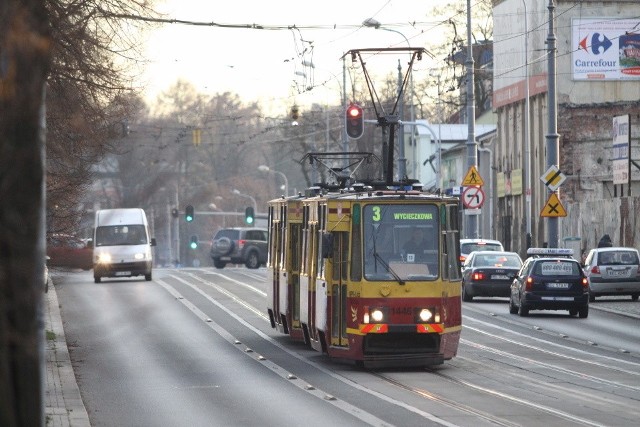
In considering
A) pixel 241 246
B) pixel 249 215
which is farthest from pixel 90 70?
pixel 249 215

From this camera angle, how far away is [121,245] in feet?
169

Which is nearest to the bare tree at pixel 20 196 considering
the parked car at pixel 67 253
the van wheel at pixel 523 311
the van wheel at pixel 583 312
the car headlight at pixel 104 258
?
the parked car at pixel 67 253

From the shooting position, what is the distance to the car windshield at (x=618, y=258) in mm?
40625

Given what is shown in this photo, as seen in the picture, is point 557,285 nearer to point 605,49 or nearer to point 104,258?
point 104,258

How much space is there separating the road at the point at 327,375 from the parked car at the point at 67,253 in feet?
5.12

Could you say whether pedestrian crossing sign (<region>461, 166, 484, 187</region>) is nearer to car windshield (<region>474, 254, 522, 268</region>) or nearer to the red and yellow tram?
car windshield (<region>474, 254, 522, 268</region>)

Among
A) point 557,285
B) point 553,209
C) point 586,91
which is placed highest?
point 586,91

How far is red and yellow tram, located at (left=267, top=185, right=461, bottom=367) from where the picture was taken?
2089cm

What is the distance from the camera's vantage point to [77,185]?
25781 mm

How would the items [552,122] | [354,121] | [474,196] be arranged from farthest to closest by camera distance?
[474,196] → [552,122] → [354,121]

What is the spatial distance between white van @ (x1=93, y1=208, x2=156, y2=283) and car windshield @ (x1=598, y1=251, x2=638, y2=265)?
1734 cm

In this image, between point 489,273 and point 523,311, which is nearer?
point 523,311

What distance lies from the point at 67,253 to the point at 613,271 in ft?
67.9

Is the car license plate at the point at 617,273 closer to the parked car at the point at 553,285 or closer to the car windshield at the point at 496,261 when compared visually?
the car windshield at the point at 496,261
